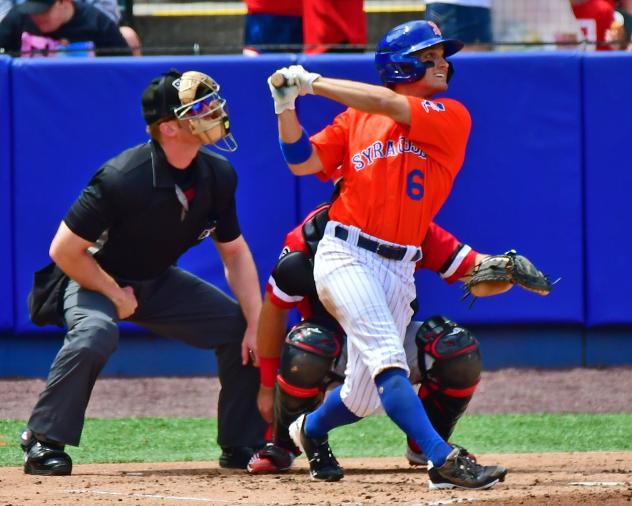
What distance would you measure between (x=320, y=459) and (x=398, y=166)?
115 cm

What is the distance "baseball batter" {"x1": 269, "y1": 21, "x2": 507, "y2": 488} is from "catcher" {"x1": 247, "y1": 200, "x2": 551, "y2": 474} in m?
0.17

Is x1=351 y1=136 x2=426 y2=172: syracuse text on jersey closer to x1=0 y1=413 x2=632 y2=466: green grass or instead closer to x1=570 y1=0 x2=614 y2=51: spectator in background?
x1=0 y1=413 x2=632 y2=466: green grass

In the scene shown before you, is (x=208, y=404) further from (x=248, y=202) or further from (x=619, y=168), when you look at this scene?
(x=619, y=168)

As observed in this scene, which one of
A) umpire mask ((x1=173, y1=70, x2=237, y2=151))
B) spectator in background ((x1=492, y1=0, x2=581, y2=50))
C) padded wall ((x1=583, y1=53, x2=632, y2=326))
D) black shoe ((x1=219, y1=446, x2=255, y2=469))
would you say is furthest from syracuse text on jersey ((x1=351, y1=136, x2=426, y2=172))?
spectator in background ((x1=492, y1=0, x2=581, y2=50))

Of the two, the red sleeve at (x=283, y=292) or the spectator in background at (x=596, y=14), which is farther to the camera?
the spectator in background at (x=596, y=14)

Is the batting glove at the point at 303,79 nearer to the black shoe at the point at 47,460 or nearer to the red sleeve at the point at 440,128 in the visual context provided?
the red sleeve at the point at 440,128

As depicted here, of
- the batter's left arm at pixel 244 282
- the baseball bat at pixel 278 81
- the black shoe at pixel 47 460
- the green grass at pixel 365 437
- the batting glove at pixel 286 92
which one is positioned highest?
the baseball bat at pixel 278 81

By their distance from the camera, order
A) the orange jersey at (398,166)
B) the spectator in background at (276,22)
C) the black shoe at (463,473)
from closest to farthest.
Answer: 1. the black shoe at (463,473)
2. the orange jersey at (398,166)
3. the spectator in background at (276,22)

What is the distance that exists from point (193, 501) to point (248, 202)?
305 centimetres

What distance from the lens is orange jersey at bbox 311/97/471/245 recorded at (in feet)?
16.3

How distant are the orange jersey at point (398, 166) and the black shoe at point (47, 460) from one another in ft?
4.57

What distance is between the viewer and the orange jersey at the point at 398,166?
196 inches

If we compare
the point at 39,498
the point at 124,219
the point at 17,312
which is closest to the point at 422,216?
the point at 124,219

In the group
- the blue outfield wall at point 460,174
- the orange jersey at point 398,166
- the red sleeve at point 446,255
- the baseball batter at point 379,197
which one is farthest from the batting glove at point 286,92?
the blue outfield wall at point 460,174
